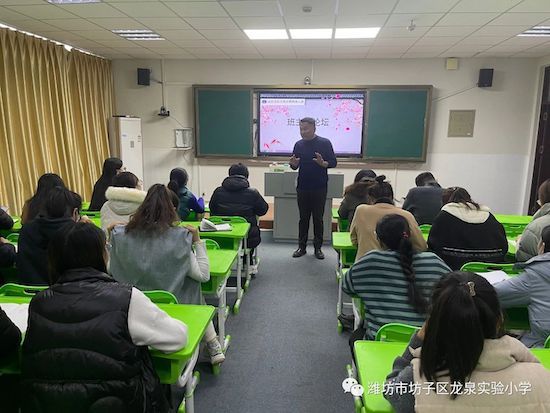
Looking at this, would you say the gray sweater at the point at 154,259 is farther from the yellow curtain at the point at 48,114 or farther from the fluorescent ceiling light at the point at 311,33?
the fluorescent ceiling light at the point at 311,33

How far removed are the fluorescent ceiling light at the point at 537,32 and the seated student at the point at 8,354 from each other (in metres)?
5.56

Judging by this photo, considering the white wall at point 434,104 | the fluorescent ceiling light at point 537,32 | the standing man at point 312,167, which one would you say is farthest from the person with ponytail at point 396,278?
the white wall at point 434,104

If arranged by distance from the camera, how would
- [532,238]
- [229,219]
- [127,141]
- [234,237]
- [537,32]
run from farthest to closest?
[127,141] → [537,32] → [229,219] → [234,237] → [532,238]

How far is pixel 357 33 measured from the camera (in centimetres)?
495

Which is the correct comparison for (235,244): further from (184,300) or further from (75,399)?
(75,399)

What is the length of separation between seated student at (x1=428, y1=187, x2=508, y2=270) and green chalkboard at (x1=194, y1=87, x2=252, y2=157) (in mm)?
4753

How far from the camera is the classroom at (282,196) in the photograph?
1.30 meters

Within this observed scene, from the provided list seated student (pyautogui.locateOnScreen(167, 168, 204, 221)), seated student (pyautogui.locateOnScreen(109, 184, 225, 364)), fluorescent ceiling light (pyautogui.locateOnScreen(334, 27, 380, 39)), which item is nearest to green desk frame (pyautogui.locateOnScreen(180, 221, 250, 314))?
seated student (pyautogui.locateOnScreen(167, 168, 204, 221))

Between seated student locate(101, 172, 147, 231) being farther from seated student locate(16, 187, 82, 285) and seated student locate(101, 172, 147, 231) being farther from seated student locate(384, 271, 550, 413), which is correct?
seated student locate(384, 271, 550, 413)

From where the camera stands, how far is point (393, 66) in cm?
654

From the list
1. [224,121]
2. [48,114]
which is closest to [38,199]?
[48,114]

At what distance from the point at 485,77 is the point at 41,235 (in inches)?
259

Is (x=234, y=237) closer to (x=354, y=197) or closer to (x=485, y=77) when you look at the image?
(x=354, y=197)

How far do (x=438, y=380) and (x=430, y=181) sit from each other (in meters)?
3.20
